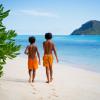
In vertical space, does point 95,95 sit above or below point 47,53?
below

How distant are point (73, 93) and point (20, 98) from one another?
148 cm

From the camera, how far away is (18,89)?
8289mm

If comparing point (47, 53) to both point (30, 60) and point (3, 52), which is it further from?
point (3, 52)

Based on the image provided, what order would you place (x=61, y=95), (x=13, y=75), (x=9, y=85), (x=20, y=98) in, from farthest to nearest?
(x=13, y=75)
(x=9, y=85)
(x=61, y=95)
(x=20, y=98)

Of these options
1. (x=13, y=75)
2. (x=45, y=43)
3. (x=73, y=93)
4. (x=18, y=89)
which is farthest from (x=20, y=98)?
(x=13, y=75)

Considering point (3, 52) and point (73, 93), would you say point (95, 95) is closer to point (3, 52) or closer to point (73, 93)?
point (73, 93)

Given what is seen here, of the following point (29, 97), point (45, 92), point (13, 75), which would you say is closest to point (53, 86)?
point (45, 92)

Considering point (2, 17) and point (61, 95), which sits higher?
point (2, 17)

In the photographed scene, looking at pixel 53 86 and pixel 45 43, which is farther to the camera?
pixel 45 43

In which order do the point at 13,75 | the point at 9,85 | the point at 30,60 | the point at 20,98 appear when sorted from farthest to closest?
the point at 13,75 → the point at 30,60 → the point at 9,85 → the point at 20,98

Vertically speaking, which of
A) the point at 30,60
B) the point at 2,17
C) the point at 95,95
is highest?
the point at 2,17

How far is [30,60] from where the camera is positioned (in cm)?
979

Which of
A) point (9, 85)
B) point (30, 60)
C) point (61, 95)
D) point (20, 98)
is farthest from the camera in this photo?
point (30, 60)

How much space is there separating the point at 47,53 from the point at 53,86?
3.99 ft
